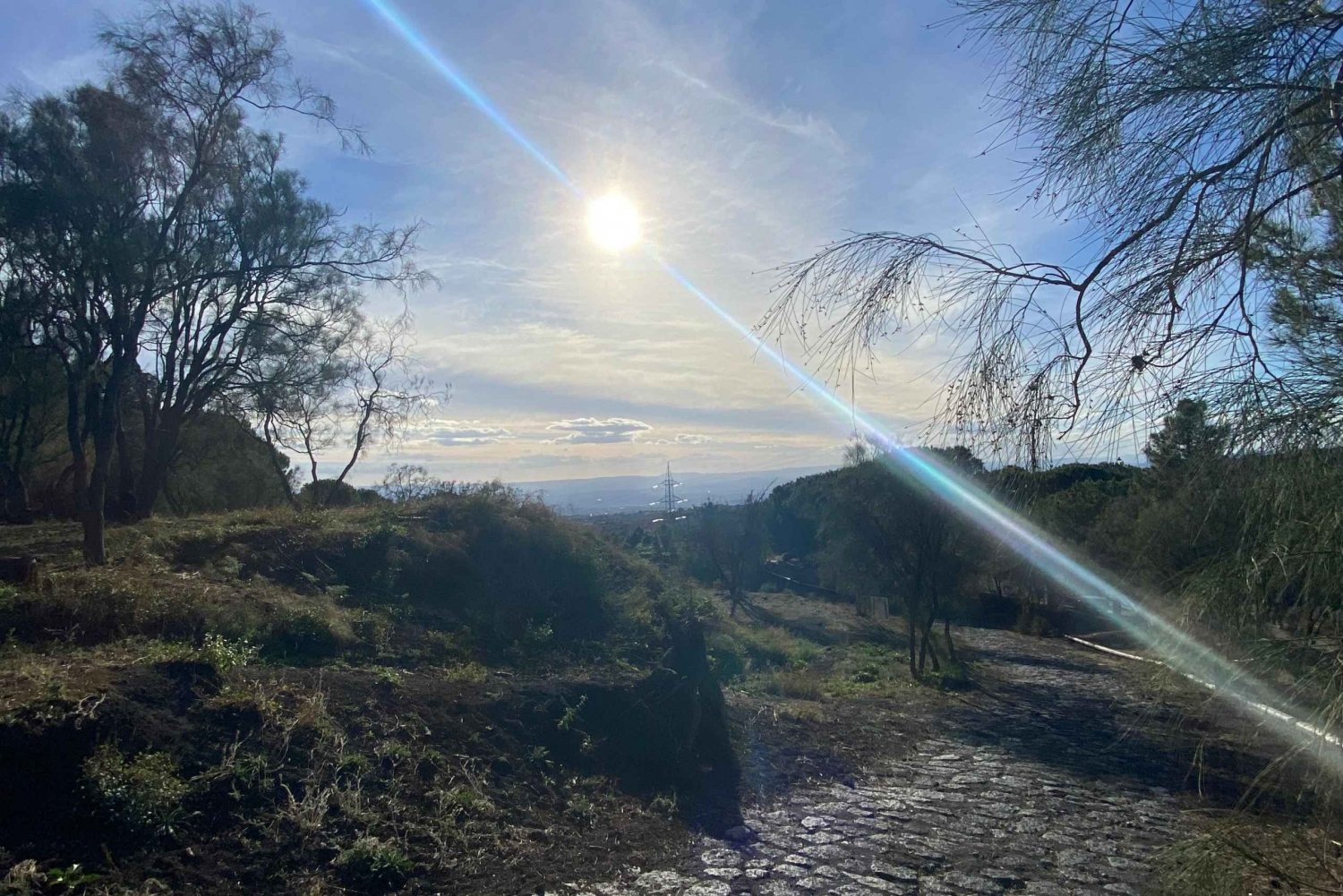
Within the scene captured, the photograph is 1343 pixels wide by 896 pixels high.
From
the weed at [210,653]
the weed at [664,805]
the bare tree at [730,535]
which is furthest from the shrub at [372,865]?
the bare tree at [730,535]

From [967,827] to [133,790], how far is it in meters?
5.98

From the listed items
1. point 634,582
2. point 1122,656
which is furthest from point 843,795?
point 1122,656

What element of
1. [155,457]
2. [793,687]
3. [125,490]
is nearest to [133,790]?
[793,687]

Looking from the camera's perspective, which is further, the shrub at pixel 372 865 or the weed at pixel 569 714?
the weed at pixel 569 714

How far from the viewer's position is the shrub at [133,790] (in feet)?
14.4

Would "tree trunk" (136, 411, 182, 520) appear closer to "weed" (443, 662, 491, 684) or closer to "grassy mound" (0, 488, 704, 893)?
"grassy mound" (0, 488, 704, 893)

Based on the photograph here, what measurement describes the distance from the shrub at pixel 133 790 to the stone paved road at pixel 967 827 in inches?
91.4

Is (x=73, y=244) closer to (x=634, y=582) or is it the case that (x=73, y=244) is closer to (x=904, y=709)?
(x=634, y=582)

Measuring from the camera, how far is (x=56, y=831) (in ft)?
13.8

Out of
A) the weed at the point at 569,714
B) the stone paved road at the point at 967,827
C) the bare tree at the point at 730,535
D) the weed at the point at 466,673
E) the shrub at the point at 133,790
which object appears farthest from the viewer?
the bare tree at the point at 730,535

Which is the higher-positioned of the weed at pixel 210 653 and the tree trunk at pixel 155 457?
the tree trunk at pixel 155 457

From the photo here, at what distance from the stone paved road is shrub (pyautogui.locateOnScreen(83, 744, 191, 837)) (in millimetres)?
2322

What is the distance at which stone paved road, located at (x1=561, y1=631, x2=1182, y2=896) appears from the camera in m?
5.54

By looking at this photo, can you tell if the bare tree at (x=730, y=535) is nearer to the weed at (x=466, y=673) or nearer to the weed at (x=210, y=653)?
the weed at (x=466, y=673)
